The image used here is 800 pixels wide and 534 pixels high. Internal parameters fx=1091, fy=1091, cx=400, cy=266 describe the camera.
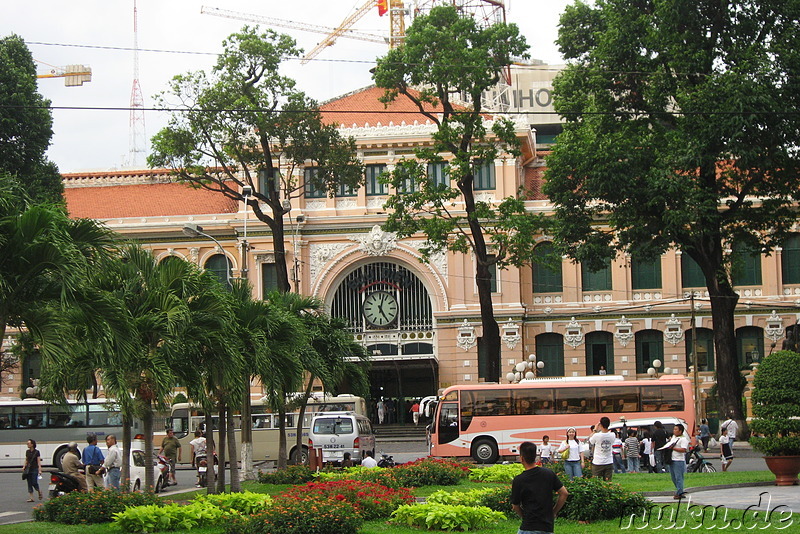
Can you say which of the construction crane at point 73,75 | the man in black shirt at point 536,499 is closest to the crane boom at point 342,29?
the construction crane at point 73,75

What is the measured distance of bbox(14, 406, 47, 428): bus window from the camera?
41.0 meters

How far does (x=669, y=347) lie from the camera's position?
5291 centimetres

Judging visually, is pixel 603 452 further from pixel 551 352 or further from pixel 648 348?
pixel 648 348

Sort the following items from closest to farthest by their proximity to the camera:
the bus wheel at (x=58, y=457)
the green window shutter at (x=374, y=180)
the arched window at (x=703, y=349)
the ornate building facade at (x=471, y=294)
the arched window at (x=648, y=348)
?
the bus wheel at (x=58, y=457), the ornate building facade at (x=471, y=294), the arched window at (x=703, y=349), the arched window at (x=648, y=348), the green window shutter at (x=374, y=180)

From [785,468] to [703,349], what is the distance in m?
32.0

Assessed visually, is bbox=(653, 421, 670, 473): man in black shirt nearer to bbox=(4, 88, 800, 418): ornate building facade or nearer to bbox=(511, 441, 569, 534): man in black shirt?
bbox=(4, 88, 800, 418): ornate building facade

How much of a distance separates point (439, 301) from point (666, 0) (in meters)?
22.0

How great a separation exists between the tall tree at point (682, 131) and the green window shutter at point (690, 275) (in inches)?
592

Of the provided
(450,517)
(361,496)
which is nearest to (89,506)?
(361,496)

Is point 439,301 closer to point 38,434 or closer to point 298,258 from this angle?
point 298,258

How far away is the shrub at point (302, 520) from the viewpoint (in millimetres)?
15922

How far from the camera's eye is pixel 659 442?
1262 inches

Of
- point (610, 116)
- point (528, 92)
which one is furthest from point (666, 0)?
point (528, 92)

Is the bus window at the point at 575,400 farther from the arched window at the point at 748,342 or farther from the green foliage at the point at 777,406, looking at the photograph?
the arched window at the point at 748,342
